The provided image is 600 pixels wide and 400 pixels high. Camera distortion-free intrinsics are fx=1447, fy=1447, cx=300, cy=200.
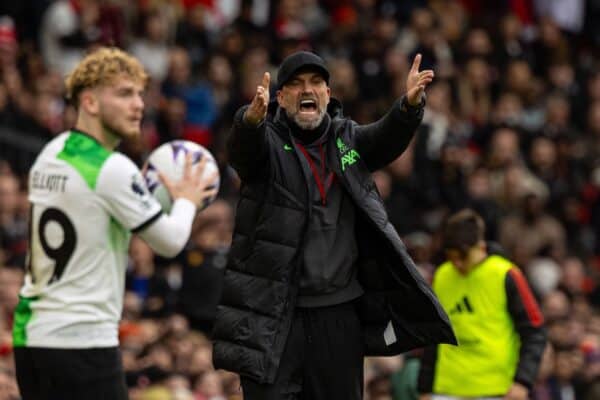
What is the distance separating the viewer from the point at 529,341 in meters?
8.92

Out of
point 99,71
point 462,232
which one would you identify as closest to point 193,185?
point 99,71

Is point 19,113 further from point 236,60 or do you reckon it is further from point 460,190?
point 460,190

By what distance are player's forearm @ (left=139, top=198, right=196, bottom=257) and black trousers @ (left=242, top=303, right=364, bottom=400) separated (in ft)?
2.29

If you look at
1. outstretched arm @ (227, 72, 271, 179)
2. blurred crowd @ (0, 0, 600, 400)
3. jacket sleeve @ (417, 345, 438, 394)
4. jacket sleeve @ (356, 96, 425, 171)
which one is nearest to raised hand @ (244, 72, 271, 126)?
outstretched arm @ (227, 72, 271, 179)

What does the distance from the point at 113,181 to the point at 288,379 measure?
48.9 inches

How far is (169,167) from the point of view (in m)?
7.73

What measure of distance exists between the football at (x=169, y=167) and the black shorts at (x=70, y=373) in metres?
1.09

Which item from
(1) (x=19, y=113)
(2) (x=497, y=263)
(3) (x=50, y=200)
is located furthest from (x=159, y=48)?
(3) (x=50, y=200)

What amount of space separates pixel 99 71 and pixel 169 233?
0.89 metres

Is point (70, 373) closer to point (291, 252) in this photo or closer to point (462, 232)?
point (291, 252)

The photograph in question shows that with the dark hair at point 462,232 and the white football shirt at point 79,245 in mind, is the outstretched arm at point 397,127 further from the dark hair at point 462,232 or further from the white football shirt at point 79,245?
the dark hair at point 462,232

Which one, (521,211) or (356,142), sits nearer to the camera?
(356,142)

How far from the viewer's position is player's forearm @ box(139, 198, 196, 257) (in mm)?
6914

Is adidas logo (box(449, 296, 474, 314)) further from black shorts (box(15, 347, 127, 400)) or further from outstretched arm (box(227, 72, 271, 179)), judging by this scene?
black shorts (box(15, 347, 127, 400))
